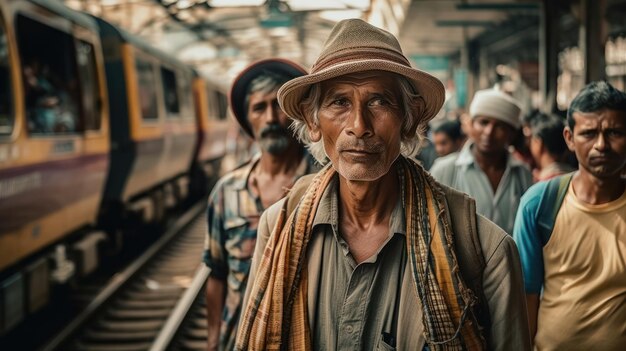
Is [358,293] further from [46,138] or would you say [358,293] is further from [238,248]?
[46,138]

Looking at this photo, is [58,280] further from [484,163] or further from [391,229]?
[391,229]

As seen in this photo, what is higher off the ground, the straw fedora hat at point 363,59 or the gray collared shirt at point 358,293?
the straw fedora hat at point 363,59

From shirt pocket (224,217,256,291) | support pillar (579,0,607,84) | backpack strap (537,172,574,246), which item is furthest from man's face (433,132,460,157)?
shirt pocket (224,217,256,291)

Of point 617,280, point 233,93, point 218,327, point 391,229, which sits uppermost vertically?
point 233,93

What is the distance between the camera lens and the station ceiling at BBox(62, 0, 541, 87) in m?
11.7

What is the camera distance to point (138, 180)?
10.3 meters

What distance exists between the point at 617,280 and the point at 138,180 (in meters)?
8.62

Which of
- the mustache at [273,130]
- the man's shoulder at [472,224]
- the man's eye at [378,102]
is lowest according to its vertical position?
the man's shoulder at [472,224]

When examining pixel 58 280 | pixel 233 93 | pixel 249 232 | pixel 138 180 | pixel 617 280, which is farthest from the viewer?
pixel 138 180

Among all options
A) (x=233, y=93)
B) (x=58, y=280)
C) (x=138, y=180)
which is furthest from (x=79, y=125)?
(x=233, y=93)

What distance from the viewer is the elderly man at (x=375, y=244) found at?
1.80 m

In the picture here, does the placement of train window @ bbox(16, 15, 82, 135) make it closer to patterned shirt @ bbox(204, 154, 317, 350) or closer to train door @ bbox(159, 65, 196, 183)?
patterned shirt @ bbox(204, 154, 317, 350)

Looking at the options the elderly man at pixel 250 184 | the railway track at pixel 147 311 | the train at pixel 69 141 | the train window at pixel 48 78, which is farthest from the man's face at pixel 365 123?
the train window at pixel 48 78

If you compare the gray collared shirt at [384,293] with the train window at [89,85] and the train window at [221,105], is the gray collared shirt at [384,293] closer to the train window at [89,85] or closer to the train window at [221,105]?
the train window at [89,85]
